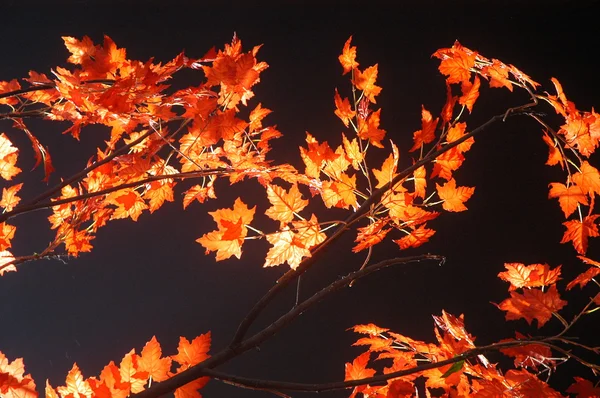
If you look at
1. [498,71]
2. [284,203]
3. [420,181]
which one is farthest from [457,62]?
[284,203]

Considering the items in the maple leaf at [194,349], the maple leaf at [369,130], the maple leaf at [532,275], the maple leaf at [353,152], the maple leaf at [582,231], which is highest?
the maple leaf at [369,130]

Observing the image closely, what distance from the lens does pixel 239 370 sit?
1.39m

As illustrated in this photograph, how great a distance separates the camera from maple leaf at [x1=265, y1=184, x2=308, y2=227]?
669 millimetres

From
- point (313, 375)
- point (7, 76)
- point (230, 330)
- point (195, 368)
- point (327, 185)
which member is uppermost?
point (7, 76)

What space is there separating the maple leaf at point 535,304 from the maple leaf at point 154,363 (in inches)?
16.3

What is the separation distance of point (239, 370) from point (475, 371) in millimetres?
793

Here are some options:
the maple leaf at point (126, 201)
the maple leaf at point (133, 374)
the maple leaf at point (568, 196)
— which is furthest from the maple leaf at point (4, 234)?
the maple leaf at point (568, 196)

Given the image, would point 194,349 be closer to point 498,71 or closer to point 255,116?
point 255,116

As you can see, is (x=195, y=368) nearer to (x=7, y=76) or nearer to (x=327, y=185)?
(x=327, y=185)

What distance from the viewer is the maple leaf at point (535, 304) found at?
0.67 metres

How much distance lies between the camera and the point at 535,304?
0.68 m

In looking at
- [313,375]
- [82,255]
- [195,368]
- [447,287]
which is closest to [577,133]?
[195,368]

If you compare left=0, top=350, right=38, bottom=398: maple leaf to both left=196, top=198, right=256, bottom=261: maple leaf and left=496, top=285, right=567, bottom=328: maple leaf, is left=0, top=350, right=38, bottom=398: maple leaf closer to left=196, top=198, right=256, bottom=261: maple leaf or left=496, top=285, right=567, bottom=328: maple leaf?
left=196, top=198, right=256, bottom=261: maple leaf

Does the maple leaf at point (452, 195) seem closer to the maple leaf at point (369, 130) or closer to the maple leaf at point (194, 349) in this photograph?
the maple leaf at point (369, 130)
